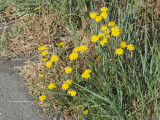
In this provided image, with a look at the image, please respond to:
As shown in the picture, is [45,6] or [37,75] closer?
[37,75]

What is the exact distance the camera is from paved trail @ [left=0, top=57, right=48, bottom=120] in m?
2.25

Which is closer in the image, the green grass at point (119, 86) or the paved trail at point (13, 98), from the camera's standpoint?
the green grass at point (119, 86)

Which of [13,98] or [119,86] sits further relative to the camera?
[13,98]

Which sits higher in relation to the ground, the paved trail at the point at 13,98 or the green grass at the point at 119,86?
the green grass at the point at 119,86

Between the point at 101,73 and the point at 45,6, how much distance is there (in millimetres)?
1483

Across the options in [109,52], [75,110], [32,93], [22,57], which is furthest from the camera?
[22,57]

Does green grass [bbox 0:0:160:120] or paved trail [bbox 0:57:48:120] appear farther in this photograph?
paved trail [bbox 0:57:48:120]

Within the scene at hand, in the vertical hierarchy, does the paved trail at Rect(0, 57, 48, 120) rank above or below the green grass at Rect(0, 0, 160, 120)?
below

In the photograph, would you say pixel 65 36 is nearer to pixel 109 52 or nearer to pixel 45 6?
pixel 45 6

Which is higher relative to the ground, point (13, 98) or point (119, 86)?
point (119, 86)

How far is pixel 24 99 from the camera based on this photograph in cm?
241

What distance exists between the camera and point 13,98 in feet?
7.99

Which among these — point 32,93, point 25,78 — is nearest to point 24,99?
point 32,93

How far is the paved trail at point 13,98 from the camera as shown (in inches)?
88.7
